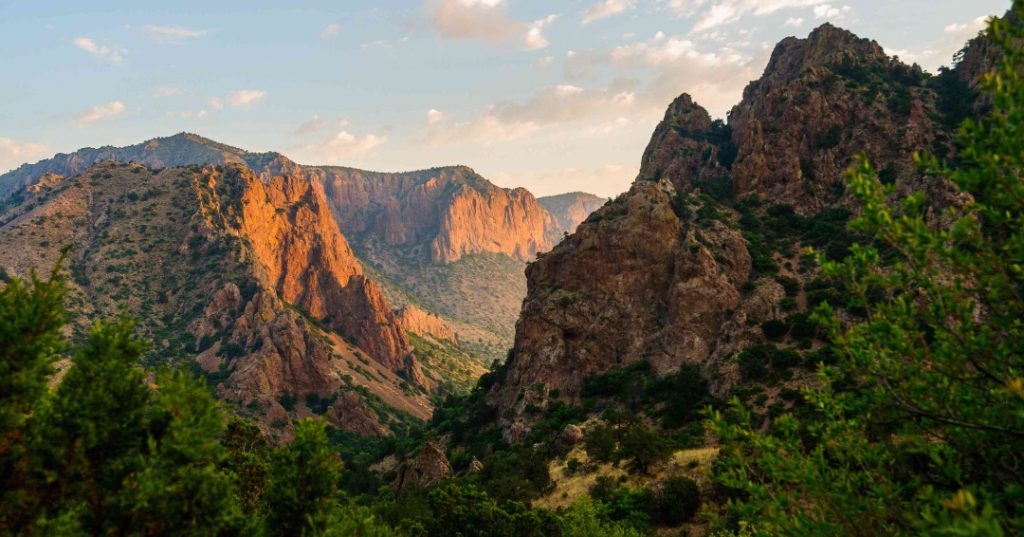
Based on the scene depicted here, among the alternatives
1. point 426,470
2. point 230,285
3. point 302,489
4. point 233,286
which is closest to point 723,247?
point 426,470

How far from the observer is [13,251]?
5482 inches

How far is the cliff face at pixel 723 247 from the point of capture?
76625mm

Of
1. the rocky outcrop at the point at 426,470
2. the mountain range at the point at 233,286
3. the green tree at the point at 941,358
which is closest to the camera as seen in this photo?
the green tree at the point at 941,358

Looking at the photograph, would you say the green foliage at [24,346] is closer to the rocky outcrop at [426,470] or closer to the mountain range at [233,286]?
the rocky outcrop at [426,470]

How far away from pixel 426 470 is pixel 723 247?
5686 centimetres

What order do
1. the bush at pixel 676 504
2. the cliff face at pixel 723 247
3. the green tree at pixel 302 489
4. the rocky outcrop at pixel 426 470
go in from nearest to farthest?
1. the green tree at pixel 302 489
2. the bush at pixel 676 504
3. the rocky outcrop at pixel 426 470
4. the cliff face at pixel 723 247

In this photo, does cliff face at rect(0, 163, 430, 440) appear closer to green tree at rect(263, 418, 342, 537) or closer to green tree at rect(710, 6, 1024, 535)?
green tree at rect(263, 418, 342, 537)

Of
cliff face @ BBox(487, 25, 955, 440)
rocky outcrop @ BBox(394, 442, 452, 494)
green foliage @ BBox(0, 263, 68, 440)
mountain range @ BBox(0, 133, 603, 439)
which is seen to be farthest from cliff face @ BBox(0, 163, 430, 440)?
green foliage @ BBox(0, 263, 68, 440)

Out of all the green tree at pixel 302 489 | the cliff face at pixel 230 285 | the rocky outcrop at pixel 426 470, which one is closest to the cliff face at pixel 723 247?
the rocky outcrop at pixel 426 470

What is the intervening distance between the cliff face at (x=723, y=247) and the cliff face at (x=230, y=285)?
52.8m

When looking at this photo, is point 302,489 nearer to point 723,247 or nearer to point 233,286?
point 723,247

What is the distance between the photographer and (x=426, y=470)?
65.3m

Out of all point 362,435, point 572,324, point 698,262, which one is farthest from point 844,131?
point 362,435

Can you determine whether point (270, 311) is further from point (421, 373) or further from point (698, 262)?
point (698, 262)
